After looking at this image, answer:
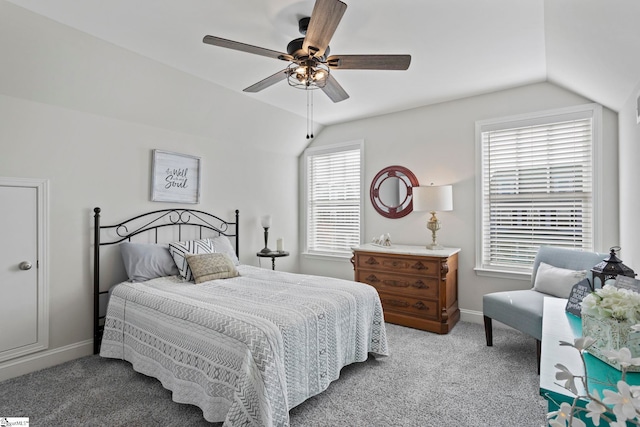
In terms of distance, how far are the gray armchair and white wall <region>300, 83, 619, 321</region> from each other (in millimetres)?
365

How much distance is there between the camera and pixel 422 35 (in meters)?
2.51

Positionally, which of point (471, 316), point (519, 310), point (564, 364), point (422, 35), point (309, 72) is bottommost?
point (471, 316)

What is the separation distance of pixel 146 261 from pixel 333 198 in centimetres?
273

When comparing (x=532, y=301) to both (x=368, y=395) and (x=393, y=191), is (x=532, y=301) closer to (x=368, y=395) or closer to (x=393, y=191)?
(x=368, y=395)

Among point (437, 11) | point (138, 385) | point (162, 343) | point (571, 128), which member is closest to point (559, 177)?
point (571, 128)

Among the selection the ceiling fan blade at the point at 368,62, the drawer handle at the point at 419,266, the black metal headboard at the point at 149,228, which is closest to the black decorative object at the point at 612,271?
the ceiling fan blade at the point at 368,62

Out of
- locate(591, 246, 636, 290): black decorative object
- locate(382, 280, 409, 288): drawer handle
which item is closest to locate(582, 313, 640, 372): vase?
locate(591, 246, 636, 290): black decorative object

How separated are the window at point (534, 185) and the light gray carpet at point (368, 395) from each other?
44.4 inches

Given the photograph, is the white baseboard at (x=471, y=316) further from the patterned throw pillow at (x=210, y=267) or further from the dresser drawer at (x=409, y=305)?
the patterned throw pillow at (x=210, y=267)

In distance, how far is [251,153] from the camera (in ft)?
15.1

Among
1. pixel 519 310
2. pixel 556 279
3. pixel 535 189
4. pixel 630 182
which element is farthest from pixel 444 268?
pixel 630 182

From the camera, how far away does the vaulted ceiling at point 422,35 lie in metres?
2.11

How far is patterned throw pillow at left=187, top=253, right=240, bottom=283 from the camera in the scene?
10.2 feet

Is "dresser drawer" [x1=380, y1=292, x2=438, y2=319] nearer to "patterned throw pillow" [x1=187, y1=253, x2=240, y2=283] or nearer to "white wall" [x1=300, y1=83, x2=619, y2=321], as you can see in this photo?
"white wall" [x1=300, y1=83, x2=619, y2=321]
